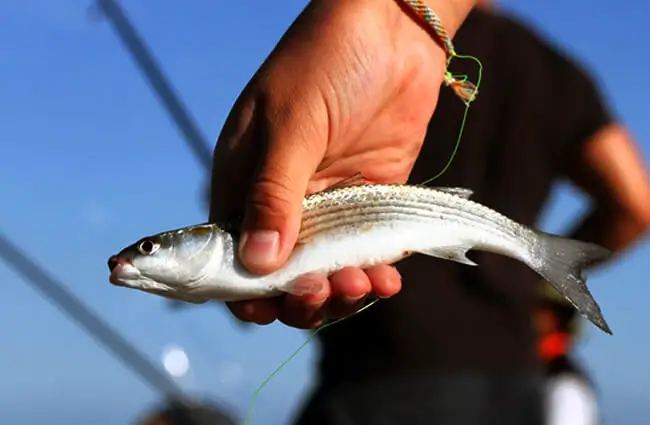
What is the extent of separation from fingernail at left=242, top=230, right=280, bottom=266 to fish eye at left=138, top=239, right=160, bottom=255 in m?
0.31

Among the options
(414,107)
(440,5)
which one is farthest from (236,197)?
(440,5)

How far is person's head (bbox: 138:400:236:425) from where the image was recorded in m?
6.66

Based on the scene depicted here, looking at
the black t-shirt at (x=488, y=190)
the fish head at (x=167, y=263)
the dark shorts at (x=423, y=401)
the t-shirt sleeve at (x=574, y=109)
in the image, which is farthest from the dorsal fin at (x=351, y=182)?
Result: the t-shirt sleeve at (x=574, y=109)

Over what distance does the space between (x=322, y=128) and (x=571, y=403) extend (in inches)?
154

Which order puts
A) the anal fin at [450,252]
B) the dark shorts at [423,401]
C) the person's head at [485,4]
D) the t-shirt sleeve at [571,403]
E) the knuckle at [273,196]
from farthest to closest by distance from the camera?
1. the t-shirt sleeve at [571,403]
2. the person's head at [485,4]
3. the dark shorts at [423,401]
4. the anal fin at [450,252]
5. the knuckle at [273,196]

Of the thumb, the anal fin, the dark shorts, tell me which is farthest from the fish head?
the dark shorts

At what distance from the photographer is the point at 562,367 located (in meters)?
6.91

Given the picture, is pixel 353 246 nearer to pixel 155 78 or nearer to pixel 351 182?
pixel 351 182

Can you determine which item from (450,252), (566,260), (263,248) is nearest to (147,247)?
(263,248)

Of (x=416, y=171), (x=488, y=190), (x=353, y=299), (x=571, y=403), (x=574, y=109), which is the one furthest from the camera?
(x=571, y=403)

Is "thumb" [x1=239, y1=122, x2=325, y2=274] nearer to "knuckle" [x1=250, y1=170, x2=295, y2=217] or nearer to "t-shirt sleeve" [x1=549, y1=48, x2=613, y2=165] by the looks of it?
"knuckle" [x1=250, y1=170, x2=295, y2=217]

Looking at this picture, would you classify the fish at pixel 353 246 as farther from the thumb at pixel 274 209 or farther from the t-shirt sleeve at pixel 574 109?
the t-shirt sleeve at pixel 574 109

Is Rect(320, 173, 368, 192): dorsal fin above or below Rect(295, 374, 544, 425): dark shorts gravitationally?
above

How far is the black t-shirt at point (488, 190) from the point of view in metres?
5.19
